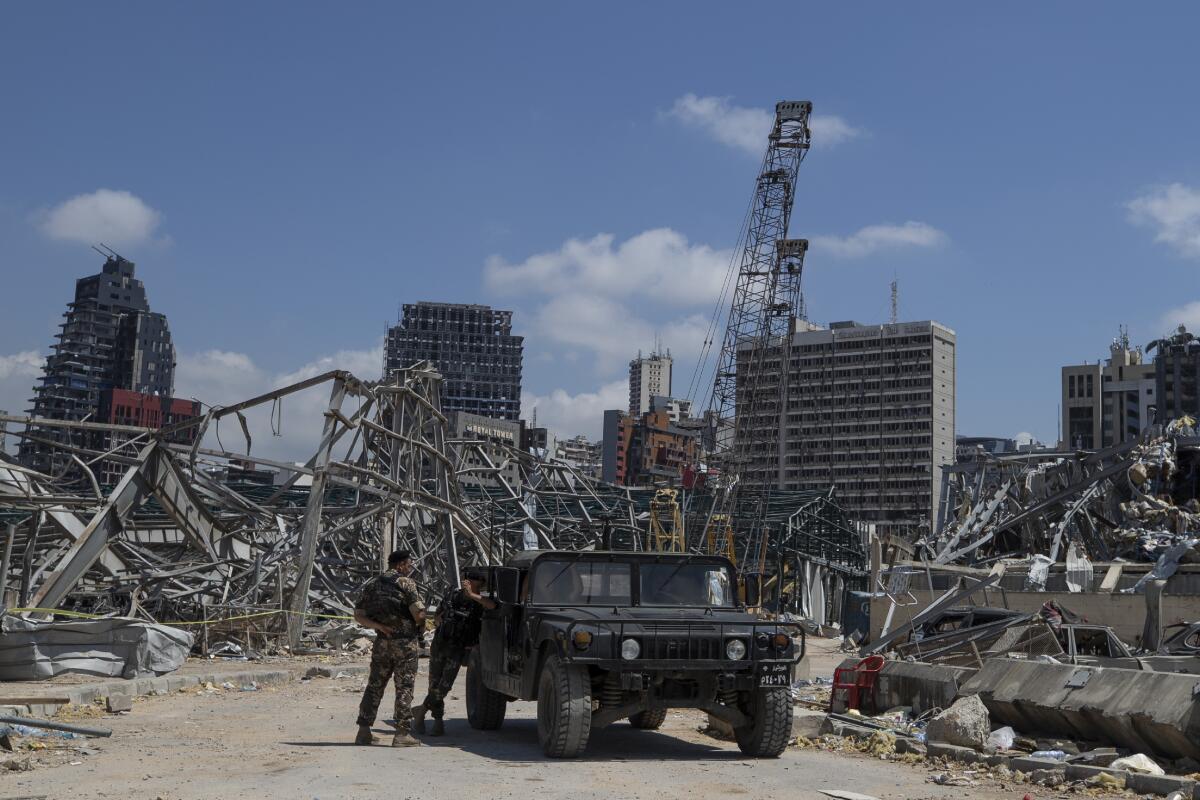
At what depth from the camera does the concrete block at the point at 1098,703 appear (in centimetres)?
1140

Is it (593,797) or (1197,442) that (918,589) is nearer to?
(1197,442)

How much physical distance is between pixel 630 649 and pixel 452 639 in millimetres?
3087

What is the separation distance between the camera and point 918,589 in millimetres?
34312

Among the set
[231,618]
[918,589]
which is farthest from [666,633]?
[918,589]

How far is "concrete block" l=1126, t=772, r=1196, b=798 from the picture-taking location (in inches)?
405

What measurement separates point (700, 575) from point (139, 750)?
5.61 meters

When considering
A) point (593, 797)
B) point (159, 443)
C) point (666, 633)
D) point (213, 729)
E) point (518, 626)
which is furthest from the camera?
point (159, 443)

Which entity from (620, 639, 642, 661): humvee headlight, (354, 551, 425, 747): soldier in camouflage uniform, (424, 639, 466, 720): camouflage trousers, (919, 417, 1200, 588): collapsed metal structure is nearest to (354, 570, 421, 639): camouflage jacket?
(354, 551, 425, 747): soldier in camouflage uniform

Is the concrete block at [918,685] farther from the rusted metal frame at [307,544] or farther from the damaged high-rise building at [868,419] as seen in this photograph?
the damaged high-rise building at [868,419]

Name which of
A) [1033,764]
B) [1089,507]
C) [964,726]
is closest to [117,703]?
[964,726]

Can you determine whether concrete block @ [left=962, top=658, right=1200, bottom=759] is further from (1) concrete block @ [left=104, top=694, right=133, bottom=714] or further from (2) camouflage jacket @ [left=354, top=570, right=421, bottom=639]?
(1) concrete block @ [left=104, top=694, right=133, bottom=714]

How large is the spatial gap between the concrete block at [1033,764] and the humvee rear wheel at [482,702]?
5.32 metres

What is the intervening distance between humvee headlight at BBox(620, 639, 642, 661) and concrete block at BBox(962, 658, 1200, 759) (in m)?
4.44

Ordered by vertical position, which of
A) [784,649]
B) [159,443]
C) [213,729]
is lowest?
[213,729]
